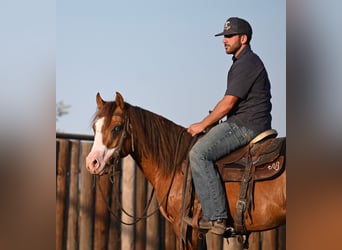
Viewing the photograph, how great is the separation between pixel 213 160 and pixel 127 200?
2.27 ft

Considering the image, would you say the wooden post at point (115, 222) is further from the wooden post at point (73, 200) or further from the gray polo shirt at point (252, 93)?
the gray polo shirt at point (252, 93)

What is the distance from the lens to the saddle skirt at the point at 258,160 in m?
3.61

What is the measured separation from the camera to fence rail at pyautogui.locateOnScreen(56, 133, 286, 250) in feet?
13.7

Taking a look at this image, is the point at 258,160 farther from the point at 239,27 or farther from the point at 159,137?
the point at 239,27

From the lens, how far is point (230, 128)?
3.74 metres

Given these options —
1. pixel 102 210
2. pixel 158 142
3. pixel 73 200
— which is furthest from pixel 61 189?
pixel 158 142

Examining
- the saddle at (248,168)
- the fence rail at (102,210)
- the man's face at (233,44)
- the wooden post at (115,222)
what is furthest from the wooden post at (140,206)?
the man's face at (233,44)

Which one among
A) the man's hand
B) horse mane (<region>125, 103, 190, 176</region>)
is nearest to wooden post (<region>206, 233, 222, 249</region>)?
horse mane (<region>125, 103, 190, 176</region>)

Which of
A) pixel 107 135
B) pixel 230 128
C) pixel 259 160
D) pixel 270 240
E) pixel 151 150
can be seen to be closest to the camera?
pixel 259 160

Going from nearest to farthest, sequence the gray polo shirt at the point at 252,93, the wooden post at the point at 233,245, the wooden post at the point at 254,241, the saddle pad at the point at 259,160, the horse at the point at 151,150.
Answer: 1. the saddle pad at the point at 259,160
2. the gray polo shirt at the point at 252,93
3. the horse at the point at 151,150
4. the wooden post at the point at 233,245
5. the wooden post at the point at 254,241

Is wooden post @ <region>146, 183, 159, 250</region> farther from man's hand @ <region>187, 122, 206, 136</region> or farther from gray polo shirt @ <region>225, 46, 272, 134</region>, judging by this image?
gray polo shirt @ <region>225, 46, 272, 134</region>

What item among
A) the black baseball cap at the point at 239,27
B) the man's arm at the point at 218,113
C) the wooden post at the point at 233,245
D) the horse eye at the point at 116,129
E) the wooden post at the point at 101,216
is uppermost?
the black baseball cap at the point at 239,27

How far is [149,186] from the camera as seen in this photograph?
4246 millimetres
